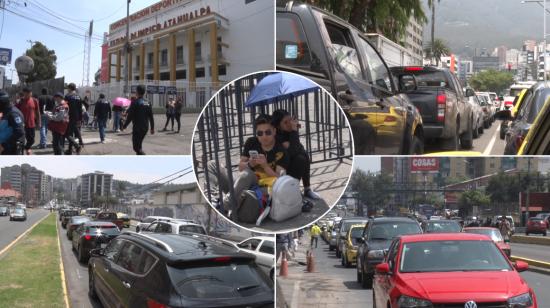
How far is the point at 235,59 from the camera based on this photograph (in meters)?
4.70

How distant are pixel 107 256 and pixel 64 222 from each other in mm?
536

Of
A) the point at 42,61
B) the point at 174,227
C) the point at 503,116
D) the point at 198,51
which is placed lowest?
the point at 174,227

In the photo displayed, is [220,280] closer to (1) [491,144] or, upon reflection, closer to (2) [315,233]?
(2) [315,233]

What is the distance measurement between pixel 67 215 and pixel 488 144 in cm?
389

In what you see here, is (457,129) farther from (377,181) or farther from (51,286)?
(51,286)

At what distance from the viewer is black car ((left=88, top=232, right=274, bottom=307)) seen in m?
3.94

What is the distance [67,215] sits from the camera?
497 centimetres

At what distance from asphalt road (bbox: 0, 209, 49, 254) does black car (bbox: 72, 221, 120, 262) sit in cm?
35

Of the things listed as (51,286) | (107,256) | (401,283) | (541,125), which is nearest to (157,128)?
(107,256)

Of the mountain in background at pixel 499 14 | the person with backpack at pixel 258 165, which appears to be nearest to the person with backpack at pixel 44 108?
the person with backpack at pixel 258 165

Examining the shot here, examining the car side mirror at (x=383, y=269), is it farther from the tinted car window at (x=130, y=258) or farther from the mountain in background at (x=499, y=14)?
the mountain in background at (x=499, y=14)

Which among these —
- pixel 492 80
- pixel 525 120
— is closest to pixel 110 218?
pixel 525 120

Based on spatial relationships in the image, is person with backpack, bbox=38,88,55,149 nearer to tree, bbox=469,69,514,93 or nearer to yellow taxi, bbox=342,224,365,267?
yellow taxi, bbox=342,224,365,267

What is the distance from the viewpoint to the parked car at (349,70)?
3.51 meters
